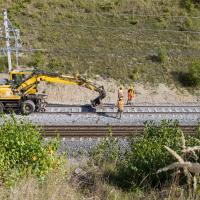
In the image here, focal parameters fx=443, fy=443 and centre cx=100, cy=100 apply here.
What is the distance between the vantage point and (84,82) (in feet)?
74.1

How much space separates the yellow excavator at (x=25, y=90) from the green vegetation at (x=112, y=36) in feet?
23.0

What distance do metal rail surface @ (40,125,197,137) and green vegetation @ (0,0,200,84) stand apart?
9685 mm

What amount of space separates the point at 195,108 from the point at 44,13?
16.2m

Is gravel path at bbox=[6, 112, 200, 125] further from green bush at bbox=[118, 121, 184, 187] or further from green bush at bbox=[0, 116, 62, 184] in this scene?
green bush at bbox=[0, 116, 62, 184]

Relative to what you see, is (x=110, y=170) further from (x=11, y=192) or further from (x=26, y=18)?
(x=26, y=18)

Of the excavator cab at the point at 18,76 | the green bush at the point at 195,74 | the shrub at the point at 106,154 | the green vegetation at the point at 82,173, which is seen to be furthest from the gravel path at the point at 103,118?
the green vegetation at the point at 82,173

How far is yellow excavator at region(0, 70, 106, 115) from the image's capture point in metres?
22.0

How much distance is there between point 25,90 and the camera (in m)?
22.3

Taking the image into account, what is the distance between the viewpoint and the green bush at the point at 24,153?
775cm

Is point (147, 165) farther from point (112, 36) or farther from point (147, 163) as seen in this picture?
point (112, 36)

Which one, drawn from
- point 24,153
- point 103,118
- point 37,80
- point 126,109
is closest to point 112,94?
point 126,109

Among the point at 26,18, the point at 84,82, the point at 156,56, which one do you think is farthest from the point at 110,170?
the point at 26,18

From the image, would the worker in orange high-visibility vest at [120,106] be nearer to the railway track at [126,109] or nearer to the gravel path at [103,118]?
the gravel path at [103,118]

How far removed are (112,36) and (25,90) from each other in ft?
40.1
